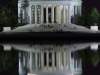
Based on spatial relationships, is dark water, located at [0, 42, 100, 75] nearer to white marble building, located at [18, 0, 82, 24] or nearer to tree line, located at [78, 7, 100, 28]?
white marble building, located at [18, 0, 82, 24]

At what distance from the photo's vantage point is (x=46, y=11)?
87.8 meters

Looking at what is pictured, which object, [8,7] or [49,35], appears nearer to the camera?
[49,35]

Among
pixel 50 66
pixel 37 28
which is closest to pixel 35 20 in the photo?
pixel 37 28

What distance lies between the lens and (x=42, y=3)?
89.3 metres

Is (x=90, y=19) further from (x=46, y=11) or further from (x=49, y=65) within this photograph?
(x=49, y=65)

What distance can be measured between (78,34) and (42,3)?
70.2ft

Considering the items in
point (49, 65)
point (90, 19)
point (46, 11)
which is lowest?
point (90, 19)

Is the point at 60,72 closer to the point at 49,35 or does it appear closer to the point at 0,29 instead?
the point at 49,35

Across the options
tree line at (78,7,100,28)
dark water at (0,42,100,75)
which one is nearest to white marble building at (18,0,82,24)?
tree line at (78,7,100,28)

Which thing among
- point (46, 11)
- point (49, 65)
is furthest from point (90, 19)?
point (49, 65)


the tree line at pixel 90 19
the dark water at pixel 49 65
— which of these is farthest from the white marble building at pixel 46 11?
the dark water at pixel 49 65

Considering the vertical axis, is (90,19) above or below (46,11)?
below

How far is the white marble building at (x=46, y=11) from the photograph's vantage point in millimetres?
88562

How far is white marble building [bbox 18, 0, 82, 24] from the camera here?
88562 millimetres
